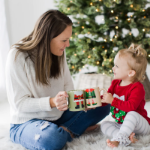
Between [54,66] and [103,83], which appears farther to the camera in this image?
[103,83]

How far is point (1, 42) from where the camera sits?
275 centimetres

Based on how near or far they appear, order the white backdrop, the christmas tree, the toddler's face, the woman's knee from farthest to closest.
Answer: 1. the white backdrop
2. the christmas tree
3. the toddler's face
4. the woman's knee

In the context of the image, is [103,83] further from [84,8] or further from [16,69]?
[16,69]

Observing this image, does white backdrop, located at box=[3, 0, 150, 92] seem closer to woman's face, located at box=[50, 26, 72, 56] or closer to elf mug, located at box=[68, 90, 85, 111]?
woman's face, located at box=[50, 26, 72, 56]

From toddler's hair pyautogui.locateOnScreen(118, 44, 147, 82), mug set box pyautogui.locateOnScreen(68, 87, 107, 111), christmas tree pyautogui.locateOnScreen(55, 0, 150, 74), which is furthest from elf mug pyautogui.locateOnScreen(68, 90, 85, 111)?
christmas tree pyautogui.locateOnScreen(55, 0, 150, 74)

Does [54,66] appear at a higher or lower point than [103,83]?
higher

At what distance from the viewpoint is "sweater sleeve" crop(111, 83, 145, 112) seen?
48.8 inches

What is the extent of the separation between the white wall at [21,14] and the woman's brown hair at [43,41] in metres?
1.87

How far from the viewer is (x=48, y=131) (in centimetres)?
112

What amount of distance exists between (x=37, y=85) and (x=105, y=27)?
119 centimetres

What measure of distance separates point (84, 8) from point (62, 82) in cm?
111

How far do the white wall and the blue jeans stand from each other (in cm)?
201

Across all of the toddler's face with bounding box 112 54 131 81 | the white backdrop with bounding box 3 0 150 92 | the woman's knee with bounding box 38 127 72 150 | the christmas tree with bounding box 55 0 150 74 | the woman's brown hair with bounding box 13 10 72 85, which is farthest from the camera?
the white backdrop with bounding box 3 0 150 92

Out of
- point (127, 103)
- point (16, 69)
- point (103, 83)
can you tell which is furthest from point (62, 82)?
point (103, 83)
